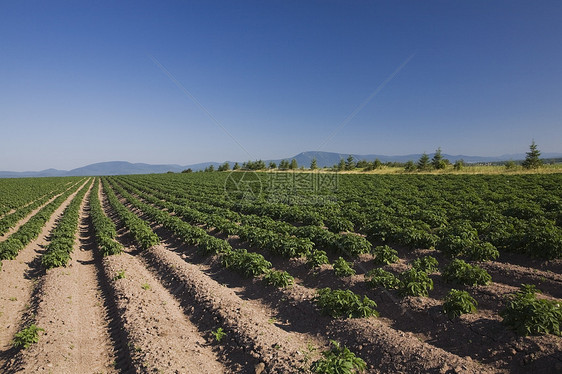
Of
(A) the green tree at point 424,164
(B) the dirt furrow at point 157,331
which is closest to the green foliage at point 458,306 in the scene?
(B) the dirt furrow at point 157,331

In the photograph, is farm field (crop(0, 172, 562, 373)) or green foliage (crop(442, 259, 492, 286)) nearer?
farm field (crop(0, 172, 562, 373))

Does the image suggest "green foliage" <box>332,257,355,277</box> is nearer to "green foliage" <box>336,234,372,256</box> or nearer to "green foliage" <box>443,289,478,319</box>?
"green foliage" <box>336,234,372,256</box>

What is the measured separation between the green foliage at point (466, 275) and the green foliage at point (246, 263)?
22.2 ft

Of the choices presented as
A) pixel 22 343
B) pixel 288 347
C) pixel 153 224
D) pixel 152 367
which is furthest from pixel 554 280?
pixel 153 224

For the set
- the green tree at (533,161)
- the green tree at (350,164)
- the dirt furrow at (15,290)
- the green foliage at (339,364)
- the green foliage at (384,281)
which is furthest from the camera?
the green tree at (350,164)

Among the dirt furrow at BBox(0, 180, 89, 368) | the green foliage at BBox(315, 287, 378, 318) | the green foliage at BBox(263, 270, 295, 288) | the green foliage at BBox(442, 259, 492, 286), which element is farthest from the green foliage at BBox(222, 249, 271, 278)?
the dirt furrow at BBox(0, 180, 89, 368)

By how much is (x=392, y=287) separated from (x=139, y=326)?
8270 mm

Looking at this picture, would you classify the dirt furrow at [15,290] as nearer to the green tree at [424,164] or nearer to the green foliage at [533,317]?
the green foliage at [533,317]

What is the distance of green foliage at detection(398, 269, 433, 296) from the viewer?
27.0 ft

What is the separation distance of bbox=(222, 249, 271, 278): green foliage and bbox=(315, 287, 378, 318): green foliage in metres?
3.56

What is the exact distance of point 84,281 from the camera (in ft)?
39.6

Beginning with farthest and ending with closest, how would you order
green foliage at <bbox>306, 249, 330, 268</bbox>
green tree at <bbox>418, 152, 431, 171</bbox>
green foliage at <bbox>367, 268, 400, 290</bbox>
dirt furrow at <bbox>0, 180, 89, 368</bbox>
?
1. green tree at <bbox>418, 152, 431, 171</bbox>
2. green foliage at <bbox>306, 249, 330, 268</bbox>
3. green foliage at <bbox>367, 268, 400, 290</bbox>
4. dirt furrow at <bbox>0, 180, 89, 368</bbox>

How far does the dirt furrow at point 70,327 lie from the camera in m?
6.85

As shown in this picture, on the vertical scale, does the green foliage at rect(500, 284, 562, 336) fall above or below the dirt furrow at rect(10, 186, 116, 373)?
above
